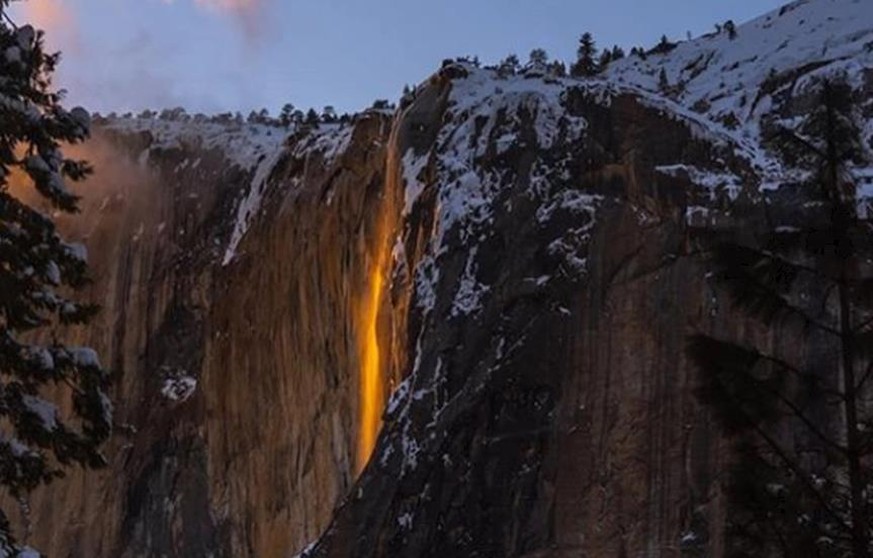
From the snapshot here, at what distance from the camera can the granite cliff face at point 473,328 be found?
1088 inches

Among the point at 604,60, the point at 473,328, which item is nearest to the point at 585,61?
the point at 604,60

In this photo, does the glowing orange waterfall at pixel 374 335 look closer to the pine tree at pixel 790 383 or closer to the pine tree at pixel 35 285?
the pine tree at pixel 35 285

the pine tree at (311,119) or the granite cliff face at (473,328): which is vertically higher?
the pine tree at (311,119)

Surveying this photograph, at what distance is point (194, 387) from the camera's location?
4944 cm

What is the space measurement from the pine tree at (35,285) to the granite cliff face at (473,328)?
14.6 metres

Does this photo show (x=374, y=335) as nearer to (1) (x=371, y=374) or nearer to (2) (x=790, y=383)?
(1) (x=371, y=374)

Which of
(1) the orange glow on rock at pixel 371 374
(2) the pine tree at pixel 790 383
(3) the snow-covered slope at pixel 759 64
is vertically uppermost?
(3) the snow-covered slope at pixel 759 64

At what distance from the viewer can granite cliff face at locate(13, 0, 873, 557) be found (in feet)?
90.6

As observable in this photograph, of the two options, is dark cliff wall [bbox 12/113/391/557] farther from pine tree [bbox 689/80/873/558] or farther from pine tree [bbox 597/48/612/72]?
pine tree [bbox 689/80/873/558]

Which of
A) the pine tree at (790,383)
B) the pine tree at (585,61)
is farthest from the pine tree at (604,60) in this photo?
the pine tree at (790,383)

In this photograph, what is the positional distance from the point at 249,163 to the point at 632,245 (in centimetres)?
2579

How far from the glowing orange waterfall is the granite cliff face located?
5.8 inches

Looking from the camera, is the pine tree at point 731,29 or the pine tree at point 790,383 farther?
the pine tree at point 731,29

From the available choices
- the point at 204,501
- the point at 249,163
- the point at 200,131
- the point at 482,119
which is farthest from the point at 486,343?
the point at 200,131
